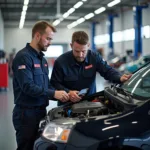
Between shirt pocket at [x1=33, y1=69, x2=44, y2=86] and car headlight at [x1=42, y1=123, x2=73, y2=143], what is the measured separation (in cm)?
64

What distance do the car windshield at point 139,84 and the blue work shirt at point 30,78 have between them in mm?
748

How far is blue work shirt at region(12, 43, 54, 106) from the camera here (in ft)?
8.80

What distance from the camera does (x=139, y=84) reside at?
2.87 meters

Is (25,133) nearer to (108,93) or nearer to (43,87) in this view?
(43,87)

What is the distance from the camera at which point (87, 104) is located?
9.32ft

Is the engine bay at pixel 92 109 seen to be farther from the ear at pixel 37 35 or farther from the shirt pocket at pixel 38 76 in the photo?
the ear at pixel 37 35

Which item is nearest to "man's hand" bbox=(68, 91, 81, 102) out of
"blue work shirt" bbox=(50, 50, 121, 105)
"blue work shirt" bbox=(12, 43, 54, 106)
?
"blue work shirt" bbox=(12, 43, 54, 106)

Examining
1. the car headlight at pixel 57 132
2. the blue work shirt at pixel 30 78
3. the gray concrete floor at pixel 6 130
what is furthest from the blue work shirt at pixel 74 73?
the gray concrete floor at pixel 6 130

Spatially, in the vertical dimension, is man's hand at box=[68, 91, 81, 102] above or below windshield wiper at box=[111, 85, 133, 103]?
below

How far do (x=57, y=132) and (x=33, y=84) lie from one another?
644 millimetres

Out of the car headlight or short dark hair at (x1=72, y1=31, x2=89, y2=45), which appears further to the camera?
short dark hair at (x1=72, y1=31, x2=89, y2=45)

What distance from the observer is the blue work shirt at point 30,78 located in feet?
8.80

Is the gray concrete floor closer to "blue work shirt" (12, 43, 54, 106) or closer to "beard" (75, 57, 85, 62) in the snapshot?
"blue work shirt" (12, 43, 54, 106)

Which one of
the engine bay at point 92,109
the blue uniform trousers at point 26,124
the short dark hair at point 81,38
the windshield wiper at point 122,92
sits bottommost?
the blue uniform trousers at point 26,124
